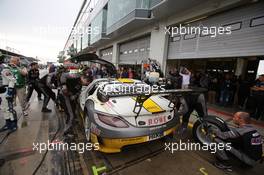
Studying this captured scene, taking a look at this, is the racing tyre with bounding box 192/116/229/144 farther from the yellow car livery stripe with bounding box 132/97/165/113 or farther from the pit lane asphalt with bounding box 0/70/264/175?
the yellow car livery stripe with bounding box 132/97/165/113

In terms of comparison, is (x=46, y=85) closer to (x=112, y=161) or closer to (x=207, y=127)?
(x=112, y=161)

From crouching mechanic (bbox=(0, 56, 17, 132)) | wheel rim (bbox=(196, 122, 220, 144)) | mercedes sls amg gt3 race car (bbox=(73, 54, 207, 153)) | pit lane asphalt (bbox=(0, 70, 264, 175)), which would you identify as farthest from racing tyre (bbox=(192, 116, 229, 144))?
A: crouching mechanic (bbox=(0, 56, 17, 132))

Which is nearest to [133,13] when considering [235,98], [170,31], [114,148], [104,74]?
[170,31]

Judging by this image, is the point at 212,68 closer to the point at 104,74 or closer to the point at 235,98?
the point at 235,98

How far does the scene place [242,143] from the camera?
2.28 meters

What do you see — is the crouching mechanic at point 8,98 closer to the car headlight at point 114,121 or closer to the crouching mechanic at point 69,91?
the crouching mechanic at point 69,91

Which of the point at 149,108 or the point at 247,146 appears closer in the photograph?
the point at 247,146

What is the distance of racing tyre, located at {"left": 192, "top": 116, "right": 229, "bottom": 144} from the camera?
2.54 m

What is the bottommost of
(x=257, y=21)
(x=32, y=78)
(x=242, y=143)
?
(x=242, y=143)

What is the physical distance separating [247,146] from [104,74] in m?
12.2

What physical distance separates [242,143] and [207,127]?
66 cm

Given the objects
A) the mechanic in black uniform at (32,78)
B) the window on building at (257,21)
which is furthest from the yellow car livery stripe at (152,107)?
the window on building at (257,21)

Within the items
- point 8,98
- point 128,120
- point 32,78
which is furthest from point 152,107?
point 32,78

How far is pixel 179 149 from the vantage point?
2826 mm
